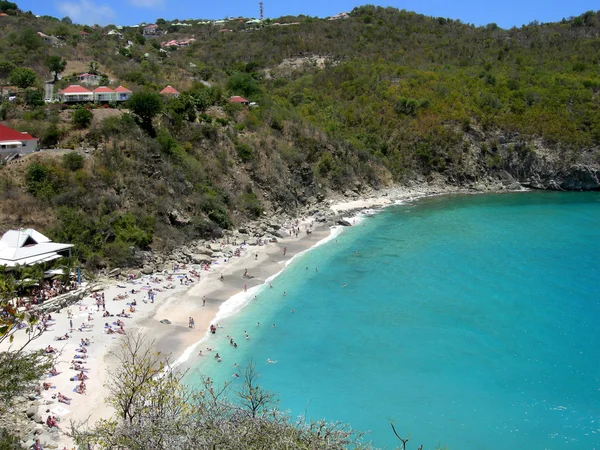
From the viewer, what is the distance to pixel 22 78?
53.4 metres

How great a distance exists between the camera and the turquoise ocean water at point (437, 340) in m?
22.4

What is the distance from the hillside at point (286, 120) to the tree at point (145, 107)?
0.66m

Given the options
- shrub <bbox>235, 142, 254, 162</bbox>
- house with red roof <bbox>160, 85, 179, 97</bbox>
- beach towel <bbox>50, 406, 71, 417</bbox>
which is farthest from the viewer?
house with red roof <bbox>160, 85, 179, 97</bbox>

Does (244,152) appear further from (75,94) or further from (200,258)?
(200,258)

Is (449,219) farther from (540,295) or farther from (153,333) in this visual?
(153,333)

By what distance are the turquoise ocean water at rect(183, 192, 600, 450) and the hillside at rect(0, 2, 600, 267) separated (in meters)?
14.1

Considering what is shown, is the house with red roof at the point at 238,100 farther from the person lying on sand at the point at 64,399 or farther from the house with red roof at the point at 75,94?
the person lying on sand at the point at 64,399

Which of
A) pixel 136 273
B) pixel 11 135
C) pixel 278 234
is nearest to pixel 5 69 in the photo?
pixel 11 135

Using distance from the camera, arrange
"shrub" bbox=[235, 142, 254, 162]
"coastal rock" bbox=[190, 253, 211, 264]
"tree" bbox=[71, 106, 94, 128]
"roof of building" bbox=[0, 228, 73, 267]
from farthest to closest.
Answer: "shrub" bbox=[235, 142, 254, 162] → "tree" bbox=[71, 106, 94, 128] → "coastal rock" bbox=[190, 253, 211, 264] → "roof of building" bbox=[0, 228, 73, 267]

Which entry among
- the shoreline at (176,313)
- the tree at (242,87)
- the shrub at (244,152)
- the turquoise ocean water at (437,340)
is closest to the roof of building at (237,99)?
the tree at (242,87)

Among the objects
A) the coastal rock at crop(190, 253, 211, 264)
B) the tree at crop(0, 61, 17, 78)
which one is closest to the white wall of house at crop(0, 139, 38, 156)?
the coastal rock at crop(190, 253, 211, 264)

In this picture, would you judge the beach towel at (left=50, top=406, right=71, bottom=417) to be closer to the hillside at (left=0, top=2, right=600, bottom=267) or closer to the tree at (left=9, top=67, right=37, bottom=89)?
the hillside at (left=0, top=2, right=600, bottom=267)

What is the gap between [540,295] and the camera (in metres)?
36.3

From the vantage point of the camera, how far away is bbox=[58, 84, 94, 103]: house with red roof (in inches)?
1993
